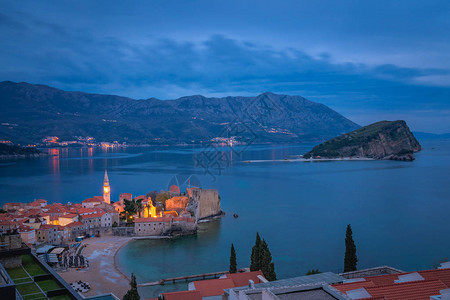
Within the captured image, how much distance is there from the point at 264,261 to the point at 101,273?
5266mm

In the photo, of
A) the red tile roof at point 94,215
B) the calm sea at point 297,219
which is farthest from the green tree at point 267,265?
the red tile roof at point 94,215

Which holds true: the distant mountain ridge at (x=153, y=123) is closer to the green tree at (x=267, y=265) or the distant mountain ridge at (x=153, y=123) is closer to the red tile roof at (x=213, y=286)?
the green tree at (x=267, y=265)

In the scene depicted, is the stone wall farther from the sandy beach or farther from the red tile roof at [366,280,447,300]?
the red tile roof at [366,280,447,300]

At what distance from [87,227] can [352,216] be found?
14.3 meters

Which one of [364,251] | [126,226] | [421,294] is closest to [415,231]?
[364,251]

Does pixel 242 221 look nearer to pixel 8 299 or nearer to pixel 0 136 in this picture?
pixel 8 299

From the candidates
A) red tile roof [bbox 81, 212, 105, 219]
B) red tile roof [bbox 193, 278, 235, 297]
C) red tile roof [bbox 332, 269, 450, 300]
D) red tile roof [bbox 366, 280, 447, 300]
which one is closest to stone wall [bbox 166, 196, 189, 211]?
red tile roof [bbox 81, 212, 105, 219]

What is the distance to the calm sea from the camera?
521 inches

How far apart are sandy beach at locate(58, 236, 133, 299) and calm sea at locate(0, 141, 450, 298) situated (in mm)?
495

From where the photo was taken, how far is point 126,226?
17.0 m

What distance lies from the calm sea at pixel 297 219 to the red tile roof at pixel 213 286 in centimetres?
260

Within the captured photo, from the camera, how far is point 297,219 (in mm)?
20141

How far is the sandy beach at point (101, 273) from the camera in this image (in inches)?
407

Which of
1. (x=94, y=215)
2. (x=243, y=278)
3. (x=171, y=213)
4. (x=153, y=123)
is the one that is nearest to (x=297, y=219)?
(x=171, y=213)
